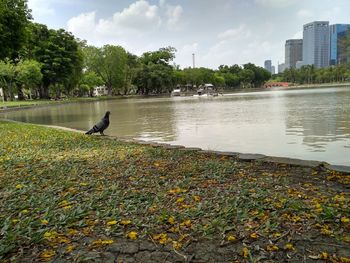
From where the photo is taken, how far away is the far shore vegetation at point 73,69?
→ 62.3 feet

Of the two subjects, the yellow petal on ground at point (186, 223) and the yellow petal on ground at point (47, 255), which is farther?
the yellow petal on ground at point (186, 223)

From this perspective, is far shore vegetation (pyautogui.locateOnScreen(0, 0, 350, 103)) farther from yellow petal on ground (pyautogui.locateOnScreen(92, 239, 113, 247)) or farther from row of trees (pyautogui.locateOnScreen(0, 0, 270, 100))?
yellow petal on ground (pyautogui.locateOnScreen(92, 239, 113, 247))

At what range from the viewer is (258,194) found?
3893mm

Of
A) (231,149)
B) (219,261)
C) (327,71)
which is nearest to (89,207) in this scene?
(219,261)

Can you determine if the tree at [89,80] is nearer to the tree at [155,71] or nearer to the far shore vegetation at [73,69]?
the far shore vegetation at [73,69]

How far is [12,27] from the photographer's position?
1798 centimetres

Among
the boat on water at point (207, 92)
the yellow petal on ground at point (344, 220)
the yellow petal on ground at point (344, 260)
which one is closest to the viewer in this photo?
the yellow petal on ground at point (344, 260)

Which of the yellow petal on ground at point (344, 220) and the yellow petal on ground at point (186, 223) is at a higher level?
the yellow petal on ground at point (186, 223)

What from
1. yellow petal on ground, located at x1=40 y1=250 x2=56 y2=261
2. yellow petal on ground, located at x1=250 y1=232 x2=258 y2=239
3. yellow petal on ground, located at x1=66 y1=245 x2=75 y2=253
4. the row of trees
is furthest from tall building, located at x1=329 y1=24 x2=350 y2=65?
yellow petal on ground, located at x1=40 y1=250 x2=56 y2=261

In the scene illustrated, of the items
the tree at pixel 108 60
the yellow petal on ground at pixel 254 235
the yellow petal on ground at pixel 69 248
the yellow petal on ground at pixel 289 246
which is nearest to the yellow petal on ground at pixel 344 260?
the yellow petal on ground at pixel 289 246

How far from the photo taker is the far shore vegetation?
1900cm

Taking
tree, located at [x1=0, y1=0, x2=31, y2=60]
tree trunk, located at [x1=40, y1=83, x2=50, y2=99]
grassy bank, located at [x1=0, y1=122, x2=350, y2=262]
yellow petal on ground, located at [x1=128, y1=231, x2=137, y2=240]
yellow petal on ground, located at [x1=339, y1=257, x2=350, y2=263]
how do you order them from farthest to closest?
tree trunk, located at [x1=40, y1=83, x2=50, y2=99] → tree, located at [x1=0, y1=0, x2=31, y2=60] → yellow petal on ground, located at [x1=128, y1=231, x2=137, y2=240] → grassy bank, located at [x1=0, y1=122, x2=350, y2=262] → yellow petal on ground, located at [x1=339, y1=257, x2=350, y2=263]

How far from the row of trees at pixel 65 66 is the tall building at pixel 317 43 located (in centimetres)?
4457

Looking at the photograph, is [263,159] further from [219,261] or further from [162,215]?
[219,261]
